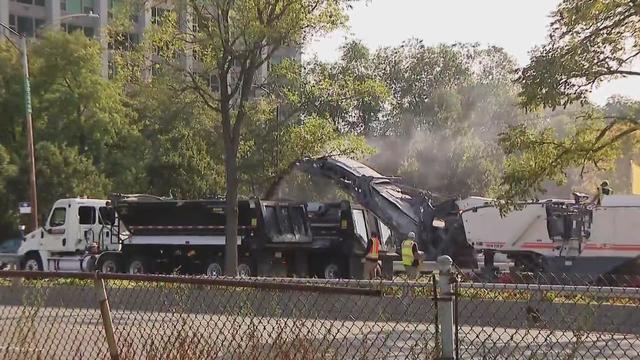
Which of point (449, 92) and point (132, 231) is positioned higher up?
point (449, 92)

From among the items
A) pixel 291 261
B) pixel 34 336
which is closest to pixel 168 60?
pixel 291 261

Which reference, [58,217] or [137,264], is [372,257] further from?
[58,217]

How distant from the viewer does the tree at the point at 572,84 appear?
1357 centimetres

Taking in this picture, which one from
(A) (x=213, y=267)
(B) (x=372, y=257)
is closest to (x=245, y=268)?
(A) (x=213, y=267)

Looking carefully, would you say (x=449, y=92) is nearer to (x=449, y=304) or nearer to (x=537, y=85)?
(x=537, y=85)

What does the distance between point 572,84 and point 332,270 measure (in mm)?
12422

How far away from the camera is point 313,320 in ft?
17.8

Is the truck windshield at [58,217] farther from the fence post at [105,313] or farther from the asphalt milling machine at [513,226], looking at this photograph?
the fence post at [105,313]

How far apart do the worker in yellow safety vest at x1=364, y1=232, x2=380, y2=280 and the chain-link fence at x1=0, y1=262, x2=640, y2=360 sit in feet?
54.2

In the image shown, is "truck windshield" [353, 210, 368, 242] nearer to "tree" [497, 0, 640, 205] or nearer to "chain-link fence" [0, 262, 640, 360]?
"tree" [497, 0, 640, 205]

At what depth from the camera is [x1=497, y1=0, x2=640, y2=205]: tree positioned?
13.6 meters

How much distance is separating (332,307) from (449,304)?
182cm

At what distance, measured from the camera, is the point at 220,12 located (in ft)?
60.3

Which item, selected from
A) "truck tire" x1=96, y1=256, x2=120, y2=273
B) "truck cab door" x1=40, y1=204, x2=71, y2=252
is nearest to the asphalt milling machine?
"truck tire" x1=96, y1=256, x2=120, y2=273
